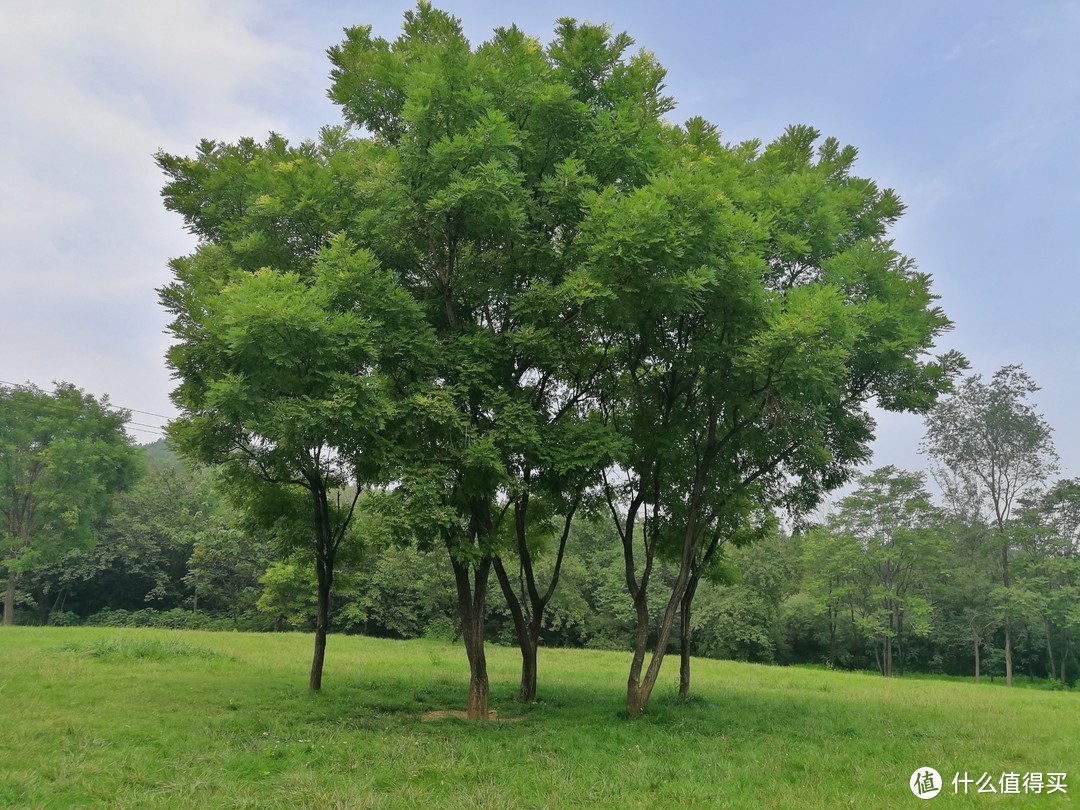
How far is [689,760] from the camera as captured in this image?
8.07 m

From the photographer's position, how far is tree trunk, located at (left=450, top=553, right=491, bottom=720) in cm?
1086

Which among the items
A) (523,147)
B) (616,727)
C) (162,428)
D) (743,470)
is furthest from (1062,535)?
(162,428)

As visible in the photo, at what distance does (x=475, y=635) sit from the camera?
11086 mm

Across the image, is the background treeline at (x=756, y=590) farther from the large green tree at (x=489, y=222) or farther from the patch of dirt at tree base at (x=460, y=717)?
the large green tree at (x=489, y=222)

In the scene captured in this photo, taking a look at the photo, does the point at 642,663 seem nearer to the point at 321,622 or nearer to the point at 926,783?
the point at 926,783

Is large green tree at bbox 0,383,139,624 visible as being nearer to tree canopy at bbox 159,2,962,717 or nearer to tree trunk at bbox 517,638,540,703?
tree canopy at bbox 159,2,962,717

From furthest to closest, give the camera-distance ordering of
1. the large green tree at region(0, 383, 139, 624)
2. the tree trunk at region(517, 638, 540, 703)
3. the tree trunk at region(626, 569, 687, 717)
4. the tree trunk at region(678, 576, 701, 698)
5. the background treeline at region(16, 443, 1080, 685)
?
the background treeline at region(16, 443, 1080, 685), the large green tree at region(0, 383, 139, 624), the tree trunk at region(678, 576, 701, 698), the tree trunk at region(517, 638, 540, 703), the tree trunk at region(626, 569, 687, 717)

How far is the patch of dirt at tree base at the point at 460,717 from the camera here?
1081cm

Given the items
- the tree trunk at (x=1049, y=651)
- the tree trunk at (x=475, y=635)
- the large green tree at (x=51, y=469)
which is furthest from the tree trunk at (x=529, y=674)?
the tree trunk at (x=1049, y=651)

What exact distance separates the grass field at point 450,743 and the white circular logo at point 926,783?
162 mm

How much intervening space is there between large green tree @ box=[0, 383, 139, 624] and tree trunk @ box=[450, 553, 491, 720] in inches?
1119

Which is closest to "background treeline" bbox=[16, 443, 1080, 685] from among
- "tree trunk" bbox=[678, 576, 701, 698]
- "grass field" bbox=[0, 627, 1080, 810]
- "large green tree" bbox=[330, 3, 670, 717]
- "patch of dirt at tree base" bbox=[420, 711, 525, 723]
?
"grass field" bbox=[0, 627, 1080, 810]

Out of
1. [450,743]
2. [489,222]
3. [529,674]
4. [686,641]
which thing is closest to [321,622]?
[529,674]

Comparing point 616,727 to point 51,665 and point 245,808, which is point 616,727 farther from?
point 51,665
